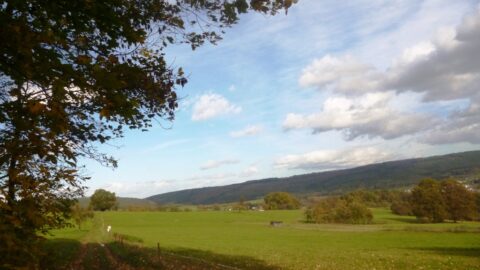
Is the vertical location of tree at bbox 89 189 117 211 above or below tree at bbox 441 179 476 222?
above

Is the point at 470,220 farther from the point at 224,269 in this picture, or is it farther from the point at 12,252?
the point at 12,252

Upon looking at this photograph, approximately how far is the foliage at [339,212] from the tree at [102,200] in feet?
242

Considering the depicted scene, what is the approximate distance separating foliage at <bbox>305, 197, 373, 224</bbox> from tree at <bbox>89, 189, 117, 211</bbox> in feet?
242

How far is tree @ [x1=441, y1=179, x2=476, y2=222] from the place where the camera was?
104 metres

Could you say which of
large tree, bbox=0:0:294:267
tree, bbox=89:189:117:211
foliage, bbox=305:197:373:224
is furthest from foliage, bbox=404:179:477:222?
large tree, bbox=0:0:294:267

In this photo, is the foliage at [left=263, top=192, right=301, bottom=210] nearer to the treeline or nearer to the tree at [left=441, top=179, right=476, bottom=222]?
the treeline

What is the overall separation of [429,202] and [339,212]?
23229 millimetres

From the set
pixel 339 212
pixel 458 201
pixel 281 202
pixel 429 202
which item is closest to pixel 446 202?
pixel 458 201

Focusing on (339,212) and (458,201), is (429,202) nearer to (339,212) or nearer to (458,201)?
(458,201)

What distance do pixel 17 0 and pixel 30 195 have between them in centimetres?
266

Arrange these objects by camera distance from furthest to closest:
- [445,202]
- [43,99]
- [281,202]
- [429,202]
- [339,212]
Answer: [281,202] < [339,212] < [429,202] < [445,202] < [43,99]

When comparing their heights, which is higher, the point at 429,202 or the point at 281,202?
the point at 281,202

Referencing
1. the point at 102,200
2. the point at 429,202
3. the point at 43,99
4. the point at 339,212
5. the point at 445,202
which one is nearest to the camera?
the point at 43,99

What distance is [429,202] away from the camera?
4186 inches
